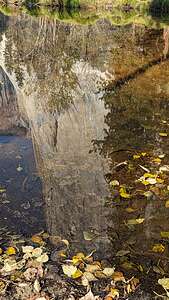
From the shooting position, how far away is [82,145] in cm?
623

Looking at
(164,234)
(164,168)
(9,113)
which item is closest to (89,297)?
(164,234)

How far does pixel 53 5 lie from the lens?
166 feet

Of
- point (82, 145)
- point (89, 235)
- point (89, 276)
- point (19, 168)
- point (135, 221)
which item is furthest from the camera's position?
point (82, 145)

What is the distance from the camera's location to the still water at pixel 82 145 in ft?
13.8

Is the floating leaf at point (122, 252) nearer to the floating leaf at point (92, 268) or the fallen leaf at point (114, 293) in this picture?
the floating leaf at point (92, 268)

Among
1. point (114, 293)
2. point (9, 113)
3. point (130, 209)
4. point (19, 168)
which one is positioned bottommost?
point (114, 293)

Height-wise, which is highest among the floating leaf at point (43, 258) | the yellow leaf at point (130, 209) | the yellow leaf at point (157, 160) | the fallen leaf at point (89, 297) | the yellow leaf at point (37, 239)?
the yellow leaf at point (157, 160)

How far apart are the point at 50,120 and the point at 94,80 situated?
3.40 metres

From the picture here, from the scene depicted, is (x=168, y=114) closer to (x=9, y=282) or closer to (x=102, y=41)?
(x=9, y=282)

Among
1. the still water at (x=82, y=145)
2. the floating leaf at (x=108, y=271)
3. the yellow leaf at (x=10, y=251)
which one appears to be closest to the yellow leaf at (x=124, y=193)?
the still water at (x=82, y=145)

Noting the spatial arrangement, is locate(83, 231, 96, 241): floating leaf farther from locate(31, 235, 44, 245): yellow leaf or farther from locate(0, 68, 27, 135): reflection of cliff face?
locate(0, 68, 27, 135): reflection of cliff face

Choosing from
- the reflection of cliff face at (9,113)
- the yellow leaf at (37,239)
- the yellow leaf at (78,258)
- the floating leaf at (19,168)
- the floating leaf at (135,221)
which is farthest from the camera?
the reflection of cliff face at (9,113)

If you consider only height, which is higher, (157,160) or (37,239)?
(157,160)

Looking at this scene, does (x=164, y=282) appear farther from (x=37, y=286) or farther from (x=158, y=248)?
(x=37, y=286)
